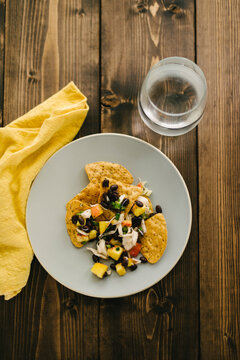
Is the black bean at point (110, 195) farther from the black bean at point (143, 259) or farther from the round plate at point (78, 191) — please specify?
the black bean at point (143, 259)

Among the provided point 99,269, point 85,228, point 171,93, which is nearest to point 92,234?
point 85,228

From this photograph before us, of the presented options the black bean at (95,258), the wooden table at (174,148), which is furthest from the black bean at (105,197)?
the wooden table at (174,148)

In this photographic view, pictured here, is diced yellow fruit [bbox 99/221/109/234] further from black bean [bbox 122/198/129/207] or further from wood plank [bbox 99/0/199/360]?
wood plank [bbox 99/0/199/360]

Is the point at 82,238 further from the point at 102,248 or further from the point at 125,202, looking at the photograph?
the point at 125,202

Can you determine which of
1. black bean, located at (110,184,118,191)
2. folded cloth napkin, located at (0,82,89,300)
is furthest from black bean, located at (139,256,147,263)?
folded cloth napkin, located at (0,82,89,300)

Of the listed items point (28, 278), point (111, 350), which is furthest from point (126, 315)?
point (28, 278)

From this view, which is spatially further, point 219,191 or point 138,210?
point 219,191
